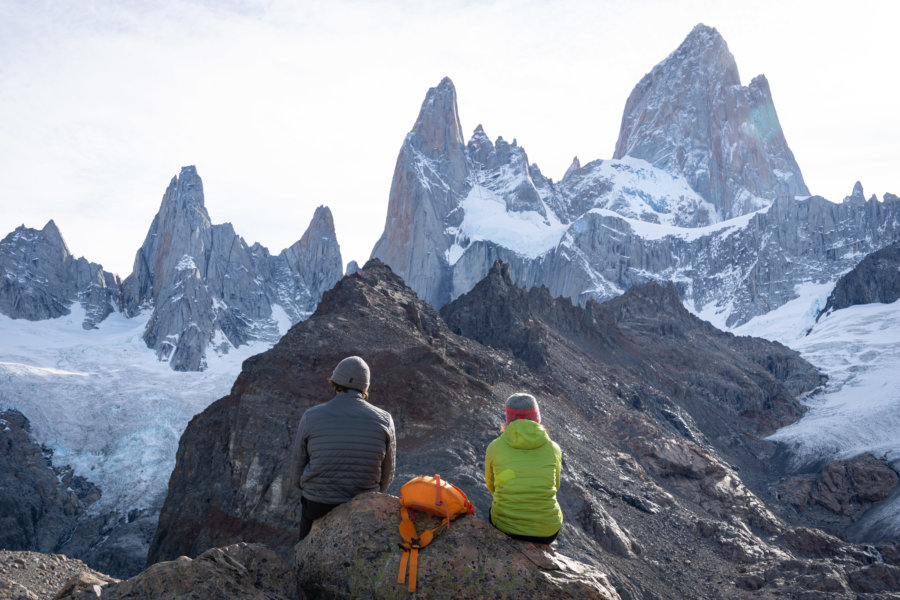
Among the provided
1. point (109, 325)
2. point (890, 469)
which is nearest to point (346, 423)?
point (890, 469)

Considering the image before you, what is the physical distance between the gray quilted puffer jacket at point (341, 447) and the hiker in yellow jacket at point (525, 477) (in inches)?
57.7

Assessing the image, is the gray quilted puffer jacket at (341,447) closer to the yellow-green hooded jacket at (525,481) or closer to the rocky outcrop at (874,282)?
the yellow-green hooded jacket at (525,481)

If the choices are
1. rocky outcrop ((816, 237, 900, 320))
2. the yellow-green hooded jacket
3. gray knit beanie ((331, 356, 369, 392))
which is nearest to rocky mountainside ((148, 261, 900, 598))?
the yellow-green hooded jacket

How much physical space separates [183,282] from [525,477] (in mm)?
152132

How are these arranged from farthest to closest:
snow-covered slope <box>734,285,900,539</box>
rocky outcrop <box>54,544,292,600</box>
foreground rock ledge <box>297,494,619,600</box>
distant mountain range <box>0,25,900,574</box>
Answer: snow-covered slope <box>734,285,900,539</box> → distant mountain range <box>0,25,900,574</box> → foreground rock ledge <box>297,494,619,600</box> → rocky outcrop <box>54,544,292,600</box>

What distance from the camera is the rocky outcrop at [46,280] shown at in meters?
137

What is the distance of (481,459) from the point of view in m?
30.8

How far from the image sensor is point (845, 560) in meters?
39.4

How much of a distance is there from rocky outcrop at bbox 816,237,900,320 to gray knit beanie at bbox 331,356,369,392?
154106mm

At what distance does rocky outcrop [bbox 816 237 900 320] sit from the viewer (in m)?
134

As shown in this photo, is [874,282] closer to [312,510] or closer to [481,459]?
[481,459]

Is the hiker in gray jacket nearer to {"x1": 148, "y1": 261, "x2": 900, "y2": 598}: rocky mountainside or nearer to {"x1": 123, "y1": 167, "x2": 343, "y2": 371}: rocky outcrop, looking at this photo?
{"x1": 148, "y1": 261, "x2": 900, "y2": 598}: rocky mountainside

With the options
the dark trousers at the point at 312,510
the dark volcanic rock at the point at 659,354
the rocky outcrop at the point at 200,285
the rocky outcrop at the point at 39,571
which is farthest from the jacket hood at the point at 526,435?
the rocky outcrop at the point at 200,285

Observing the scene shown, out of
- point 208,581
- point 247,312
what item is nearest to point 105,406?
point 247,312
